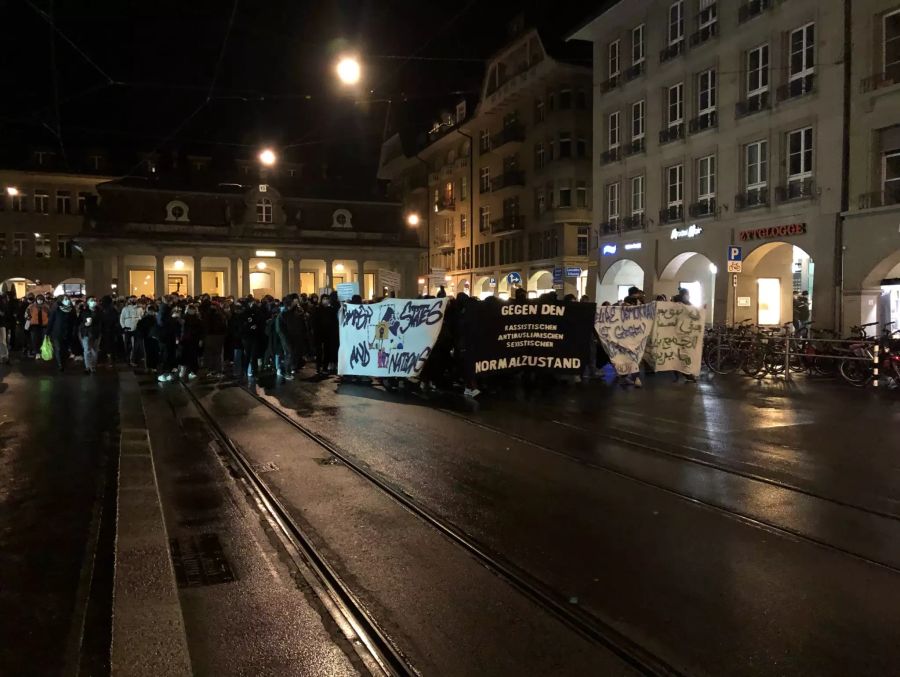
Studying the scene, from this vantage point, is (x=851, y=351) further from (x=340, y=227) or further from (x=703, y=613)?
(x=340, y=227)

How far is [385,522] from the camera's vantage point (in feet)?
19.8

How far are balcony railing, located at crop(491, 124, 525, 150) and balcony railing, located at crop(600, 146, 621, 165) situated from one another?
532 inches

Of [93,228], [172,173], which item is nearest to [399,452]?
[93,228]

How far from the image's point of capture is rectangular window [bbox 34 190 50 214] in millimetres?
63375

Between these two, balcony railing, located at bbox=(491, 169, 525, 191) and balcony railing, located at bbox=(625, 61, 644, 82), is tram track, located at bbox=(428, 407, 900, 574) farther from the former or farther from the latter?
balcony railing, located at bbox=(491, 169, 525, 191)

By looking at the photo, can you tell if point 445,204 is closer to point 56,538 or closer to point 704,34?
point 704,34

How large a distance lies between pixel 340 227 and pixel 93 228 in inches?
701

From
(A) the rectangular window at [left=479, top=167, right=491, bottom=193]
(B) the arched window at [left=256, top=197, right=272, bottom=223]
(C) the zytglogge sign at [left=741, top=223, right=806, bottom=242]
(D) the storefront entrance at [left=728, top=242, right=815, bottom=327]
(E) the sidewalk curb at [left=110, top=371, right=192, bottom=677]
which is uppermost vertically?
(A) the rectangular window at [left=479, top=167, right=491, bottom=193]

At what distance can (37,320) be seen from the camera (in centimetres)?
2158

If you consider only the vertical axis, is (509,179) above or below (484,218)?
above

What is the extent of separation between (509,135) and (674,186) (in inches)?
771

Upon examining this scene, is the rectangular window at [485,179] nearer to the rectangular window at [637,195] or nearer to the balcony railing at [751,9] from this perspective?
the rectangular window at [637,195]

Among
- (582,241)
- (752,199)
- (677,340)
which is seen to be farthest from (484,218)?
(677,340)

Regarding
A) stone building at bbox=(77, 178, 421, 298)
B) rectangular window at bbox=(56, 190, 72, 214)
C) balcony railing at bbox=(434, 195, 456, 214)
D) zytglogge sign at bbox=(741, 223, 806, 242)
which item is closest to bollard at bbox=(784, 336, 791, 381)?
zytglogge sign at bbox=(741, 223, 806, 242)
